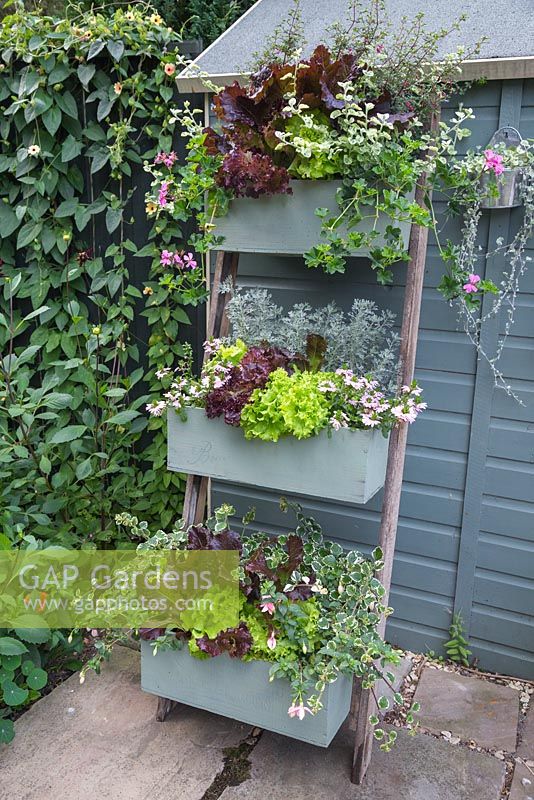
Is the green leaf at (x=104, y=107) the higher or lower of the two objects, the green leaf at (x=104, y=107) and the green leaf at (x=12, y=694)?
the higher

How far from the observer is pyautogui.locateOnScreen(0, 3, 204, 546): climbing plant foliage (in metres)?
2.41

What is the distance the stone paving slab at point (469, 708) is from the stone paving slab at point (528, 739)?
0.07 ft

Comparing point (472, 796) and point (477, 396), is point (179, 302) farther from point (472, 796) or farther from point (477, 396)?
point (472, 796)

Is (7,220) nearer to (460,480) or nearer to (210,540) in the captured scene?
(210,540)

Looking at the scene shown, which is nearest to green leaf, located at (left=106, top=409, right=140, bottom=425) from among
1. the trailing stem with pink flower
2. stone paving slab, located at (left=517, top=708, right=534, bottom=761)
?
the trailing stem with pink flower

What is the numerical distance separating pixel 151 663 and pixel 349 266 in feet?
4.34

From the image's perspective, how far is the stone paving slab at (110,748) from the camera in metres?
1.81

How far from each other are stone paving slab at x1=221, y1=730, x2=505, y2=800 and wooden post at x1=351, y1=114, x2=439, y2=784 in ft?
0.18

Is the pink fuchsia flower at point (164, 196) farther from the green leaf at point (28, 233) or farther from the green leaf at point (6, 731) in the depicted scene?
the green leaf at point (6, 731)

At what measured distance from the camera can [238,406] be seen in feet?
5.68

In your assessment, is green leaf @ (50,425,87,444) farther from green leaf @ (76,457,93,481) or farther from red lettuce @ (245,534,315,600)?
red lettuce @ (245,534,315,600)

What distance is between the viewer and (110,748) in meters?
1.95

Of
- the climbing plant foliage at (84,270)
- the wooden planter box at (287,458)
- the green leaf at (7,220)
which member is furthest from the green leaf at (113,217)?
the wooden planter box at (287,458)

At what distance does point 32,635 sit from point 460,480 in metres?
1.36
